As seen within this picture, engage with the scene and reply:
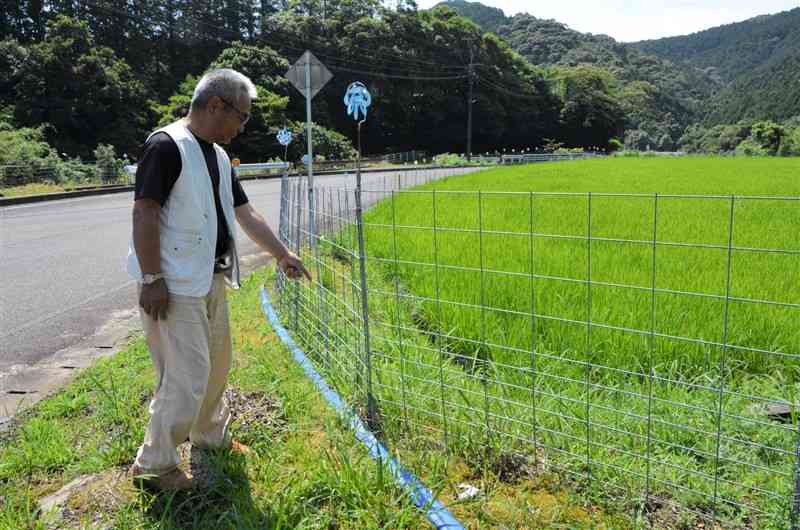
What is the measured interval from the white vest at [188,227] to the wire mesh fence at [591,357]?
2.08 ft

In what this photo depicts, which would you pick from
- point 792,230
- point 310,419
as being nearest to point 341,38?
point 792,230

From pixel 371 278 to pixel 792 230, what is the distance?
176 inches

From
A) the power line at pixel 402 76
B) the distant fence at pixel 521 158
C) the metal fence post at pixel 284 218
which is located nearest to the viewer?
the metal fence post at pixel 284 218

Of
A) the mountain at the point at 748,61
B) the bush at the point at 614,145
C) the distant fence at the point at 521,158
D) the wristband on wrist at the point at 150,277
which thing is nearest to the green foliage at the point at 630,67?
the mountain at the point at 748,61

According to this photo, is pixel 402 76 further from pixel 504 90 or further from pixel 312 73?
pixel 312 73

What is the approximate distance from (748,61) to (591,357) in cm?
14074

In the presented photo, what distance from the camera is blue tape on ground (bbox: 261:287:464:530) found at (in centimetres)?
190

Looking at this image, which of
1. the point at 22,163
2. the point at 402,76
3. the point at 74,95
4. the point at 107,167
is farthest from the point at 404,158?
the point at 22,163

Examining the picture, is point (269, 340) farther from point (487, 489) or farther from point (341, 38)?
point (341, 38)

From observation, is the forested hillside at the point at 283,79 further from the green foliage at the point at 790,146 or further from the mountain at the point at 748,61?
the mountain at the point at 748,61

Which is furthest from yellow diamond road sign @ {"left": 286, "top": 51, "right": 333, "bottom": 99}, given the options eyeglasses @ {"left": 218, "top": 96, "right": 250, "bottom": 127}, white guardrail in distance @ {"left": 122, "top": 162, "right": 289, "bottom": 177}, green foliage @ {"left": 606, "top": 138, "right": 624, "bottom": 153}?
green foliage @ {"left": 606, "top": 138, "right": 624, "bottom": 153}

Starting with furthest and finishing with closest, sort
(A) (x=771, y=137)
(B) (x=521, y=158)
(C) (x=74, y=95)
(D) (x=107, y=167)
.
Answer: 1. (A) (x=771, y=137)
2. (B) (x=521, y=158)
3. (C) (x=74, y=95)
4. (D) (x=107, y=167)

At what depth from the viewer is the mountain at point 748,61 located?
265 feet

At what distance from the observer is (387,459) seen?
2162mm
